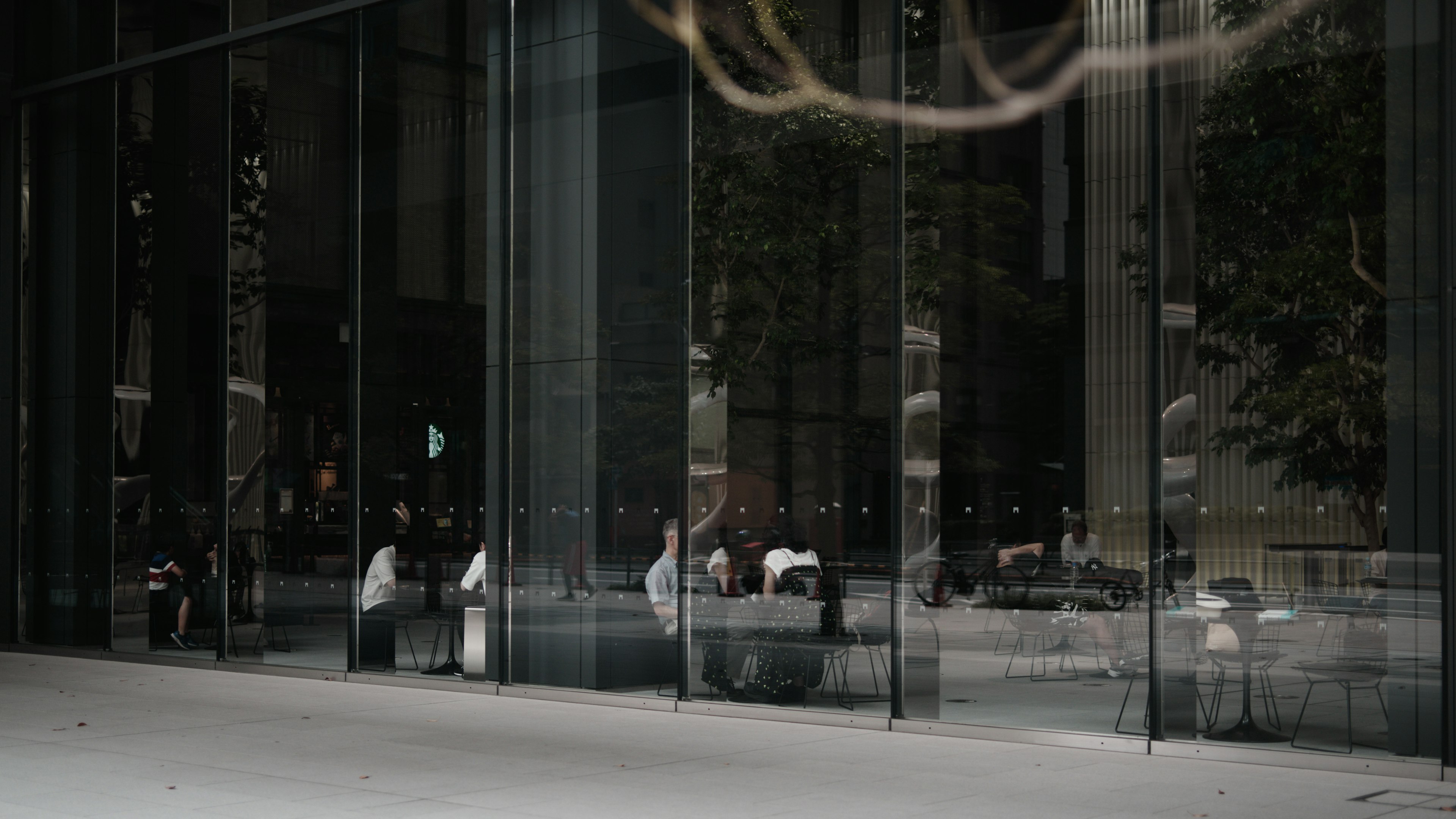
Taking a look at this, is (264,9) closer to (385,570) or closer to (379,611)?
(385,570)

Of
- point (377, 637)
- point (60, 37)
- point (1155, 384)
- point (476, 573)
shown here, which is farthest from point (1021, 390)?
point (60, 37)

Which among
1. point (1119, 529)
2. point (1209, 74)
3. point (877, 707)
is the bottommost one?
point (877, 707)

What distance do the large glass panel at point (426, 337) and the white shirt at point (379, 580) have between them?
0.01 m

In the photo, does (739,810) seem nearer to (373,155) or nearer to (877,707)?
(877,707)

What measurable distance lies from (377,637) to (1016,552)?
7.18m

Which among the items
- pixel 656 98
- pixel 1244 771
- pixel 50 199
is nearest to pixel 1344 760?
pixel 1244 771

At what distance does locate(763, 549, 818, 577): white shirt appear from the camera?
12758mm

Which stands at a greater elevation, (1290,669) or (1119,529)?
(1119,529)

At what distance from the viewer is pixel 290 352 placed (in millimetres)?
16516

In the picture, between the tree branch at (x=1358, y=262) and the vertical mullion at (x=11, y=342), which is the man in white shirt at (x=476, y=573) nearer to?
the vertical mullion at (x=11, y=342)

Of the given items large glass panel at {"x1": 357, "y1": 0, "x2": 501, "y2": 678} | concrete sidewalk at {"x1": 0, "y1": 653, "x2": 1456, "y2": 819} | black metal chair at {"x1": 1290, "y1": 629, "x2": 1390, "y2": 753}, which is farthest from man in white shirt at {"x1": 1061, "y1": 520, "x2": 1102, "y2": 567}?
large glass panel at {"x1": 357, "y1": 0, "x2": 501, "y2": 678}

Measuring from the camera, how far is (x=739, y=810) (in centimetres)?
835

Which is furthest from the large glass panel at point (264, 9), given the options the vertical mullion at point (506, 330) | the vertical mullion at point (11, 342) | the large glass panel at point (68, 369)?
the vertical mullion at point (11, 342)

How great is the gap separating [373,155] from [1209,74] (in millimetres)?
8907
